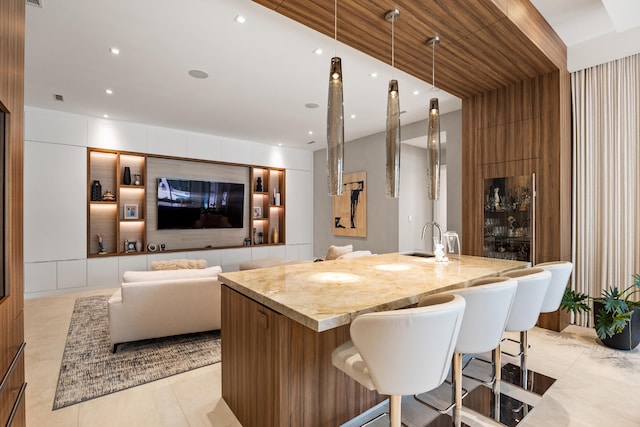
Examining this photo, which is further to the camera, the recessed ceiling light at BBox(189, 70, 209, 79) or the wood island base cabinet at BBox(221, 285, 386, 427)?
the recessed ceiling light at BBox(189, 70, 209, 79)

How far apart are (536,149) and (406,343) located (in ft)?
11.0

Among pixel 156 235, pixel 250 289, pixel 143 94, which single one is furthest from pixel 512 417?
pixel 156 235

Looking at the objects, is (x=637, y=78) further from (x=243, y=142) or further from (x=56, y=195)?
(x=56, y=195)

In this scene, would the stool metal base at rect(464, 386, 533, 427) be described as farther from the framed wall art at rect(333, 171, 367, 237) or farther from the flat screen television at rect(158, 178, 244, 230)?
the flat screen television at rect(158, 178, 244, 230)

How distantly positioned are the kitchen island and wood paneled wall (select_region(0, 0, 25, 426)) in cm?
98

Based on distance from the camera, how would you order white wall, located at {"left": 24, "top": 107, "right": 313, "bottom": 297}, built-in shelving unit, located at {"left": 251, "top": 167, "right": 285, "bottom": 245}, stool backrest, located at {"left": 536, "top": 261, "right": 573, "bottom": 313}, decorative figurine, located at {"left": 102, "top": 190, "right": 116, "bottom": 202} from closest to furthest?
1. stool backrest, located at {"left": 536, "top": 261, "right": 573, "bottom": 313}
2. white wall, located at {"left": 24, "top": 107, "right": 313, "bottom": 297}
3. decorative figurine, located at {"left": 102, "top": 190, "right": 116, "bottom": 202}
4. built-in shelving unit, located at {"left": 251, "top": 167, "right": 285, "bottom": 245}

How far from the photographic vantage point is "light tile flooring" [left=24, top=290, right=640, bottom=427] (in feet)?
6.53

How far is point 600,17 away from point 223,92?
4236mm

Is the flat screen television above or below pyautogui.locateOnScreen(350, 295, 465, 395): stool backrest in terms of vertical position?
above

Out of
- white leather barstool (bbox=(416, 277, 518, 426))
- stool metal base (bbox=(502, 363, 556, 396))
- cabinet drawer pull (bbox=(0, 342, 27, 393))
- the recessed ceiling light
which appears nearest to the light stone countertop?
white leather barstool (bbox=(416, 277, 518, 426))

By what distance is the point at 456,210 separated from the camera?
508 cm

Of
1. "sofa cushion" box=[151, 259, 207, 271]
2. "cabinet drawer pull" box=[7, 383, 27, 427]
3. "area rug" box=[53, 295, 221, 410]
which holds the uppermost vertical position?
"sofa cushion" box=[151, 259, 207, 271]

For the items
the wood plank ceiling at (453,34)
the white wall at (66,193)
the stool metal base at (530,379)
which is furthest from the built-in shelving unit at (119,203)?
the stool metal base at (530,379)

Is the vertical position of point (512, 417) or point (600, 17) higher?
point (600, 17)
